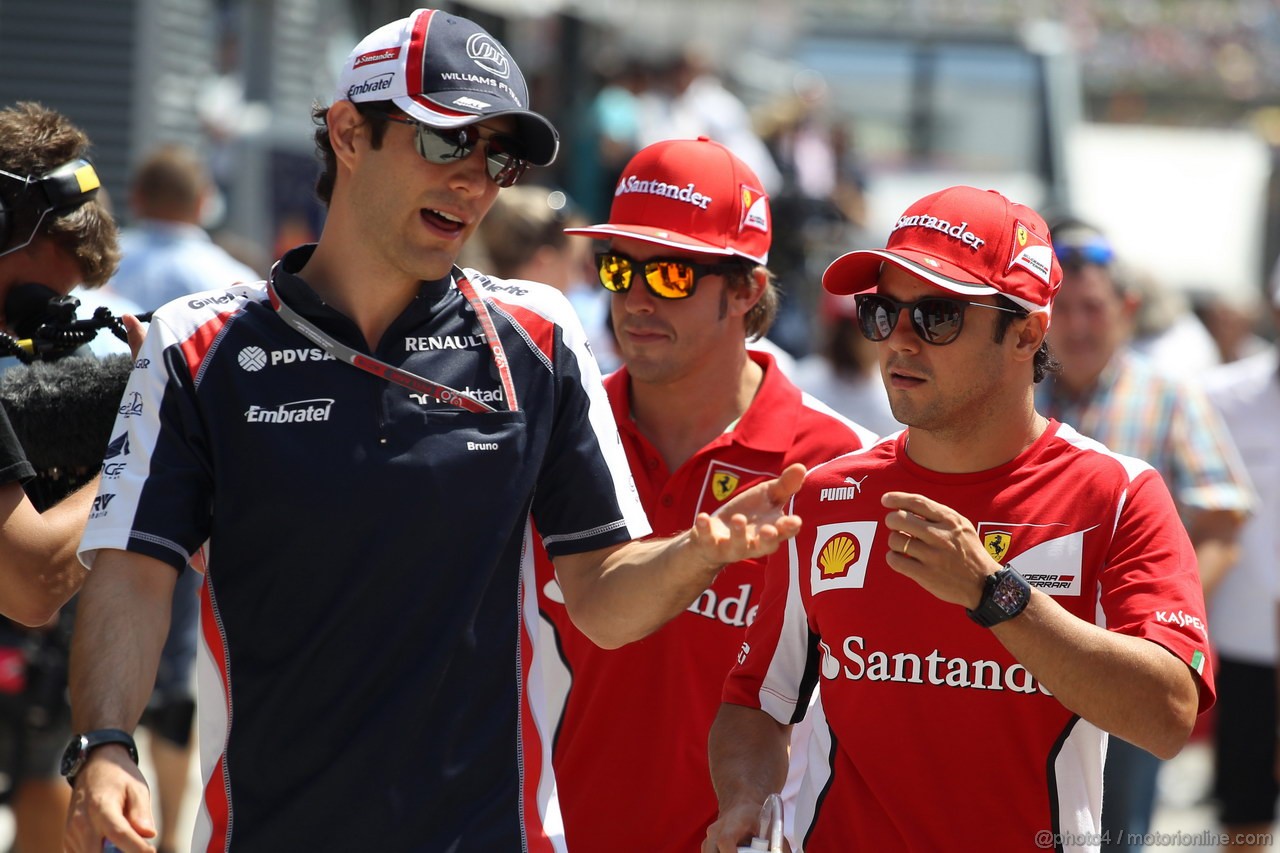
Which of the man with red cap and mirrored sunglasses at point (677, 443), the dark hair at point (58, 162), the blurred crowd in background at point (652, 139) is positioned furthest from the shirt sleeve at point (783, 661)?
the blurred crowd in background at point (652, 139)

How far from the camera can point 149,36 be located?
11.6 meters

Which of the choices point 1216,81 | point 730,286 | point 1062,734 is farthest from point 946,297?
point 1216,81

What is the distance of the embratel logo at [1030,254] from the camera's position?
330 centimetres

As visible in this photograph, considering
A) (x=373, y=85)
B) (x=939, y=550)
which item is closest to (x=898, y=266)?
(x=939, y=550)

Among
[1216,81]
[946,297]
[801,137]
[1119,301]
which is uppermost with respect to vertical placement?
[946,297]

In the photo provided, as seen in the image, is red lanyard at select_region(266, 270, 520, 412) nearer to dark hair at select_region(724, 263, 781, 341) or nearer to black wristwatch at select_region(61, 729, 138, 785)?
black wristwatch at select_region(61, 729, 138, 785)

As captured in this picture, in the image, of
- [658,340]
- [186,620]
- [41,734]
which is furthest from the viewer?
[186,620]

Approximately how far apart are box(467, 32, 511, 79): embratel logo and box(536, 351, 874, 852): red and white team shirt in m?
1.26

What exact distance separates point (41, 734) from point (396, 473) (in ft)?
11.5

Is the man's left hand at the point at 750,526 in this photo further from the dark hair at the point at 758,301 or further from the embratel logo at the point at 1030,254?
the dark hair at the point at 758,301

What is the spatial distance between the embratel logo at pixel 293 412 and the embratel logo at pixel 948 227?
1219 millimetres

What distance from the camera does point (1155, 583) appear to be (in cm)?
299

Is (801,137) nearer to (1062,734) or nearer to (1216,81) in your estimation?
(1062,734)

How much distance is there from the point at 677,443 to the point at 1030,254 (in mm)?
1136
